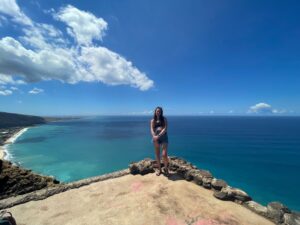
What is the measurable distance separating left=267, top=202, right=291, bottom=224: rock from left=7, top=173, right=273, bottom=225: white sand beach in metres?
0.21

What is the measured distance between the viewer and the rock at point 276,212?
4.23 meters

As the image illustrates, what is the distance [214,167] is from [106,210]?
103 feet

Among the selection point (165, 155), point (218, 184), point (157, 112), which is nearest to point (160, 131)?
point (157, 112)

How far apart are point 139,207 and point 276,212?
3525mm

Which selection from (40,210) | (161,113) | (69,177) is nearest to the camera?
(40,210)

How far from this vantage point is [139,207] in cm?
470

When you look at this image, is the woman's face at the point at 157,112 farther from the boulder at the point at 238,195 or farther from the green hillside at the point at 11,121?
the green hillside at the point at 11,121

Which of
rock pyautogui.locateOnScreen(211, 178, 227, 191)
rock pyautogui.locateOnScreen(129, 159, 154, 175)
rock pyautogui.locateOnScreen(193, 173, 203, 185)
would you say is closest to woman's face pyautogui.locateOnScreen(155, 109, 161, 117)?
rock pyautogui.locateOnScreen(129, 159, 154, 175)

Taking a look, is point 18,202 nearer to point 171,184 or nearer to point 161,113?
point 171,184

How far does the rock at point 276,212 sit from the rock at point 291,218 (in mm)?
81

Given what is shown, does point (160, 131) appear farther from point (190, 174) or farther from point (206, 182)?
point (206, 182)

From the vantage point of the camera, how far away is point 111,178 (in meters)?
7.02

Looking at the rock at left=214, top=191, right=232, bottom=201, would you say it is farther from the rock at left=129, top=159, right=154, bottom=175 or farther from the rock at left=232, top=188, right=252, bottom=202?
the rock at left=129, top=159, right=154, bottom=175

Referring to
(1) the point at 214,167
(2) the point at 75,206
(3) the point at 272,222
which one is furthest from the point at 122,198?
(1) the point at 214,167
